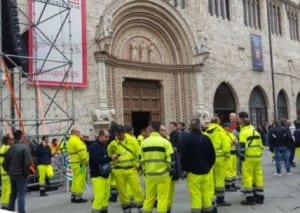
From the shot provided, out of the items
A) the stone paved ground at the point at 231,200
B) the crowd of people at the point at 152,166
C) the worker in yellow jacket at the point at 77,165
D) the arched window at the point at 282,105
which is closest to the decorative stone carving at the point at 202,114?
the stone paved ground at the point at 231,200

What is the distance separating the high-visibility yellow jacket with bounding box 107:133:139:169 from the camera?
8039 mm

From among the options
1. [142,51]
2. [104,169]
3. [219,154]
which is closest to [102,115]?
[142,51]

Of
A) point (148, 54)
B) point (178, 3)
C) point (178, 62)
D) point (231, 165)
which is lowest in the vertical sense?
point (231, 165)

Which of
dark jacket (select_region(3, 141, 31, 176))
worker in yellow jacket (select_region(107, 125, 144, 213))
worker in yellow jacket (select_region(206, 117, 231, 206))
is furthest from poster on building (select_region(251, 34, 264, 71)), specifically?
dark jacket (select_region(3, 141, 31, 176))

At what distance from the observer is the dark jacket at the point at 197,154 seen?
7379mm

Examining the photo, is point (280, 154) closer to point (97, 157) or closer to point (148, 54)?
point (97, 157)

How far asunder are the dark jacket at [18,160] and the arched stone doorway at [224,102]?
50.3 feet

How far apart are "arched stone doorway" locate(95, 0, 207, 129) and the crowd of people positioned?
291 inches

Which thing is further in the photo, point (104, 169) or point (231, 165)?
point (231, 165)

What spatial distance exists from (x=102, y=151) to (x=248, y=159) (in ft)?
9.70

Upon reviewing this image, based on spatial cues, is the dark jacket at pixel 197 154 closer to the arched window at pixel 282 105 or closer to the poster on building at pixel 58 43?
the poster on building at pixel 58 43

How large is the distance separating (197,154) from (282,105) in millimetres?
22581

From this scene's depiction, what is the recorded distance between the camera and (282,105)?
28.7 metres

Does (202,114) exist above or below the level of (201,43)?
below
